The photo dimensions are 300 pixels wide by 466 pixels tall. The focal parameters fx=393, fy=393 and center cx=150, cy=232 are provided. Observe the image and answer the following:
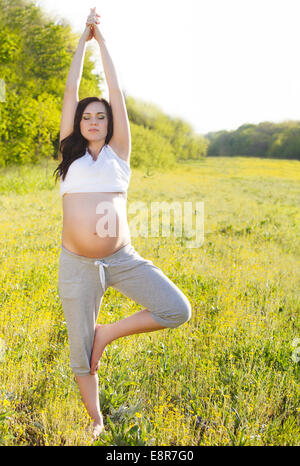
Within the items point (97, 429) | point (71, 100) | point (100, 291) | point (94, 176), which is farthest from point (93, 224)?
point (97, 429)

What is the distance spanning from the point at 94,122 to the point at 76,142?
0.19 metres

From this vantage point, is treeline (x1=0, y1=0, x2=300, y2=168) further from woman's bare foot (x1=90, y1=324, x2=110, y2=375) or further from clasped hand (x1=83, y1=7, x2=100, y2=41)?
woman's bare foot (x1=90, y1=324, x2=110, y2=375)

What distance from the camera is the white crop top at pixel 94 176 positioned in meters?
2.62

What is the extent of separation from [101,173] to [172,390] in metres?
1.68

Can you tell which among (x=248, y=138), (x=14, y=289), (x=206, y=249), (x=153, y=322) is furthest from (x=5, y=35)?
(x=248, y=138)

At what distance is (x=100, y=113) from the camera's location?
2816mm

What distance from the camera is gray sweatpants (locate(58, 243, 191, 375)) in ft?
8.09

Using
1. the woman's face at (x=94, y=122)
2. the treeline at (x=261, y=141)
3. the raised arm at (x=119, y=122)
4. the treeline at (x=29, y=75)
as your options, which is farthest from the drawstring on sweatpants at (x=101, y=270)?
the treeline at (x=261, y=141)

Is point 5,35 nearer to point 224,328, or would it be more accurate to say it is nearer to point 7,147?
point 7,147

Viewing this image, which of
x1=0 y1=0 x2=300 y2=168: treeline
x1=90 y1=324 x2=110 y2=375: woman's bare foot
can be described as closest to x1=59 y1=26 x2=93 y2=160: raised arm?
x1=90 y1=324 x2=110 y2=375: woman's bare foot

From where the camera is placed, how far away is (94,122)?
9.09 ft

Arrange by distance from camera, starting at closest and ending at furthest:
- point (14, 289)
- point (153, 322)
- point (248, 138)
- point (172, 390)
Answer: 1. point (153, 322)
2. point (172, 390)
3. point (14, 289)
4. point (248, 138)

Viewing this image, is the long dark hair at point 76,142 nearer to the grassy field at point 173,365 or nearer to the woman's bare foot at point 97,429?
the grassy field at point 173,365
